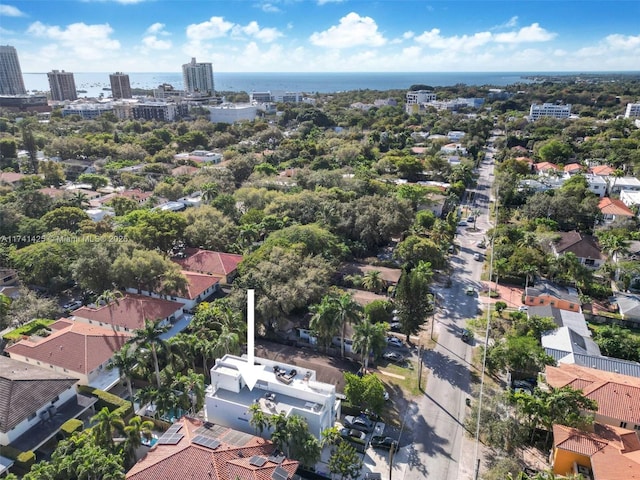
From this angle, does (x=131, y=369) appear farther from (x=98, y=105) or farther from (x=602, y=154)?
(x=98, y=105)

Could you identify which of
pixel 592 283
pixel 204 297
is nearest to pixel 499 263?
pixel 592 283

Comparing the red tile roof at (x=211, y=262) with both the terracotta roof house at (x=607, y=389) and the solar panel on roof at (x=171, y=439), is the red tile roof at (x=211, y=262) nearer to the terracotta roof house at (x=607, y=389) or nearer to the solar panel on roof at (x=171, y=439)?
the solar panel on roof at (x=171, y=439)

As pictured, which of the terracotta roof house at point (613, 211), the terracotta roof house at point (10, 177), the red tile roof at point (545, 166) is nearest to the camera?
the terracotta roof house at point (613, 211)

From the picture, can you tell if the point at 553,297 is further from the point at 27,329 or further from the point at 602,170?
the point at 602,170

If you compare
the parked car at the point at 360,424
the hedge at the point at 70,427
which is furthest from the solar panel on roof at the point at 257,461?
the hedge at the point at 70,427

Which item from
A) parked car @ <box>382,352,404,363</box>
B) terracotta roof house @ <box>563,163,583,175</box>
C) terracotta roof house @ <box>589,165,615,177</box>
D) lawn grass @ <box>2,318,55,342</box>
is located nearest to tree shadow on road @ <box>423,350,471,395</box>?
parked car @ <box>382,352,404,363</box>

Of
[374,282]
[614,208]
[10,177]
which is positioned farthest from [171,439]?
[10,177]
